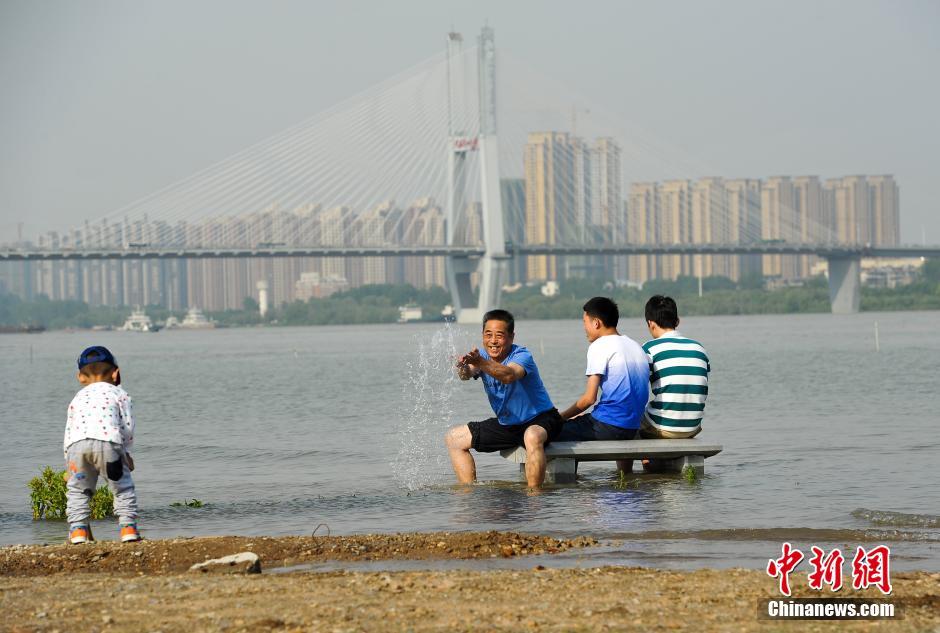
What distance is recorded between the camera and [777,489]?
823 centimetres

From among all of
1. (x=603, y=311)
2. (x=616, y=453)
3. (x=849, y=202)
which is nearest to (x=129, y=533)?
(x=616, y=453)

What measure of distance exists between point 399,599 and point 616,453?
3.70m

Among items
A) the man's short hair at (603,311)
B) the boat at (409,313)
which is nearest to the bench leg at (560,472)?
the man's short hair at (603,311)


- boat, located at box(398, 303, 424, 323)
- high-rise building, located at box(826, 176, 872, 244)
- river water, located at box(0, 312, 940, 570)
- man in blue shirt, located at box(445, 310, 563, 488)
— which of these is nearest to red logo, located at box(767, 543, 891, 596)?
river water, located at box(0, 312, 940, 570)

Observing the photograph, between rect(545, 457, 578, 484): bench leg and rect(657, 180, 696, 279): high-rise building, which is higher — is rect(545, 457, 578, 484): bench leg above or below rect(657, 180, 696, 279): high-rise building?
below

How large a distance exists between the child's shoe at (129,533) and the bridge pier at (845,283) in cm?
7446

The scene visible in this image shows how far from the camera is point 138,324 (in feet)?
400

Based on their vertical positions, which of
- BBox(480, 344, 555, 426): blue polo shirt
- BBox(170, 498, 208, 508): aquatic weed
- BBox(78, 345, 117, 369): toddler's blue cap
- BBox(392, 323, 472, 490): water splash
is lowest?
BBox(392, 323, 472, 490): water splash

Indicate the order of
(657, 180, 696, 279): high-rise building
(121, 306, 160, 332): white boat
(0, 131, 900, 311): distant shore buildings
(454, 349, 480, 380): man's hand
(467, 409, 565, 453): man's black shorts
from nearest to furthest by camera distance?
(454, 349, 480, 380): man's hand → (467, 409, 565, 453): man's black shorts → (0, 131, 900, 311): distant shore buildings → (657, 180, 696, 279): high-rise building → (121, 306, 160, 332): white boat

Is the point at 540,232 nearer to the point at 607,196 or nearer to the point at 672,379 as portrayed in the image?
the point at 607,196

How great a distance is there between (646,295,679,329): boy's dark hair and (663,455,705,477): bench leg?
78 cm

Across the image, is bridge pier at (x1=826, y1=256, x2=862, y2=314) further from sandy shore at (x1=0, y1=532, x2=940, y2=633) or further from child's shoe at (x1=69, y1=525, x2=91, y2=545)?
sandy shore at (x1=0, y1=532, x2=940, y2=633)

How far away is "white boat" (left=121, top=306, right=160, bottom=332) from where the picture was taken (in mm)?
119688

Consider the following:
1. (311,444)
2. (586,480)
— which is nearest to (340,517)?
(586,480)
